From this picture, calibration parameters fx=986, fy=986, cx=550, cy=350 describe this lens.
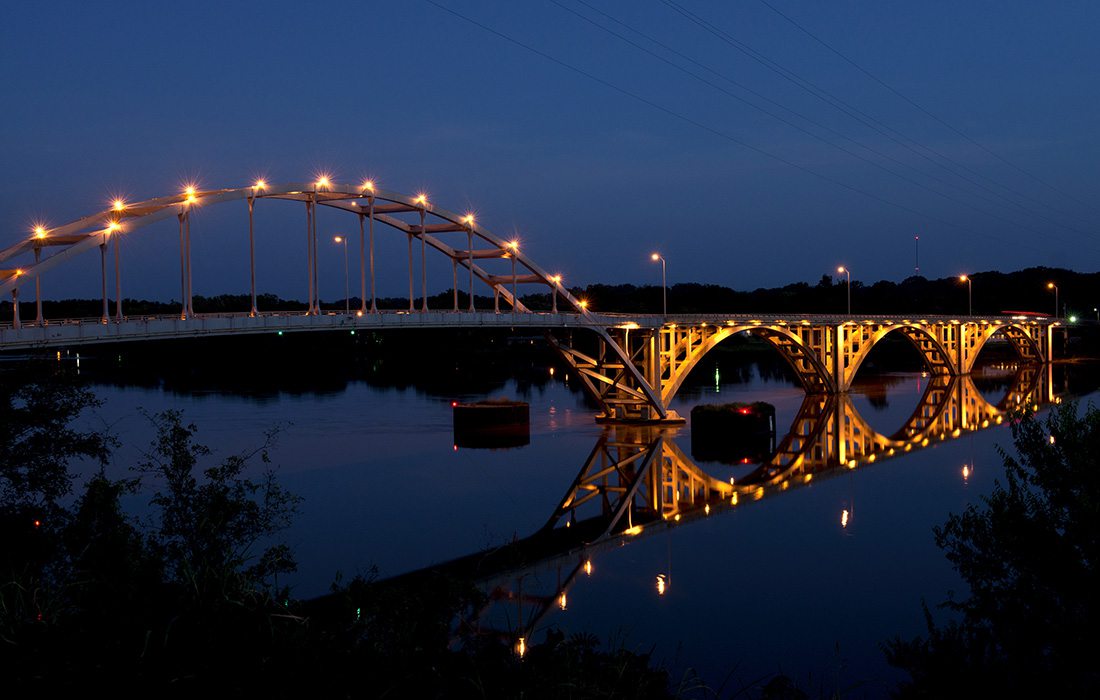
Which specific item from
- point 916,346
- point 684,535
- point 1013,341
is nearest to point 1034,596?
point 684,535

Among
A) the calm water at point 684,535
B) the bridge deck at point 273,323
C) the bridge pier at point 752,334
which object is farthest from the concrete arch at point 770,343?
the calm water at point 684,535

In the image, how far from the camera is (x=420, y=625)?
31.3 ft

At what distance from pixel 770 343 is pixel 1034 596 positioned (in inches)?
1976

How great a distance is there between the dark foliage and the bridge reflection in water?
1.17 m

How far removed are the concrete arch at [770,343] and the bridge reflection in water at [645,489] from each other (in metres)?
3.32

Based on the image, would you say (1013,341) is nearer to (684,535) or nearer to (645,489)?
(645,489)

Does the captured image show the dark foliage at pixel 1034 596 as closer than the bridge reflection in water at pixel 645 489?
Yes

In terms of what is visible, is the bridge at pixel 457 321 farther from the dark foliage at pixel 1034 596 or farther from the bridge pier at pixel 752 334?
the dark foliage at pixel 1034 596

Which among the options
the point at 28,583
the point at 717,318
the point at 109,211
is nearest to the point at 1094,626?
the point at 28,583

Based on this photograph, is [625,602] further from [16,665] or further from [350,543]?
[16,665]

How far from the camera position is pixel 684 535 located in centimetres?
2355

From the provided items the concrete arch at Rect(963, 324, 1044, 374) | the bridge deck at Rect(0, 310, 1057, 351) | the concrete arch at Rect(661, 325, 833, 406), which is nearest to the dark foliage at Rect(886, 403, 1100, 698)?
the bridge deck at Rect(0, 310, 1057, 351)

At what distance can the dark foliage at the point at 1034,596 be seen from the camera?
32.7 feet

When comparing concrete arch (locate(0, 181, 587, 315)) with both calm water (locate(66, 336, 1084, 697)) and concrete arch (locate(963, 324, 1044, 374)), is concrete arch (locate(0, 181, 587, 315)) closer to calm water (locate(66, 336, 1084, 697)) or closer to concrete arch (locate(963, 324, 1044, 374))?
calm water (locate(66, 336, 1084, 697))
